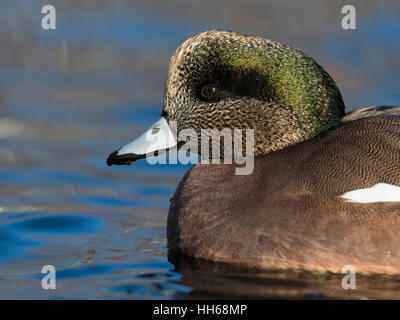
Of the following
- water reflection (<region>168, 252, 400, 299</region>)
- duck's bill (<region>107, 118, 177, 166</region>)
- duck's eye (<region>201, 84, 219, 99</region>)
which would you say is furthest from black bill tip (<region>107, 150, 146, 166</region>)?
water reflection (<region>168, 252, 400, 299</region>)

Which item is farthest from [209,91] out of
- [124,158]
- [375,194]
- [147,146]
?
[375,194]

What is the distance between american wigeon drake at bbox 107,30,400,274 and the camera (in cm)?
552

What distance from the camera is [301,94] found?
19.9ft

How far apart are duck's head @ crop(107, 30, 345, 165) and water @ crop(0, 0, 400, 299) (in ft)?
2.51

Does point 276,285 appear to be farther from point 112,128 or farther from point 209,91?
point 112,128

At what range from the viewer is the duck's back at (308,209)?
5.50 m

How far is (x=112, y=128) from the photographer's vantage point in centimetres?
890

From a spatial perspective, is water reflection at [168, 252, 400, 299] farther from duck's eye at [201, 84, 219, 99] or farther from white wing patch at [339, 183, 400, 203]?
duck's eye at [201, 84, 219, 99]

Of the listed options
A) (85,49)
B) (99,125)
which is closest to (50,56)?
(85,49)

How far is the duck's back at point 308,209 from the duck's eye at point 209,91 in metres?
→ 0.44

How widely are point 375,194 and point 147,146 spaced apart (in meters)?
1.34

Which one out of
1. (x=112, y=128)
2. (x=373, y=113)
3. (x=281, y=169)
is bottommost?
(x=281, y=169)
